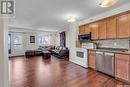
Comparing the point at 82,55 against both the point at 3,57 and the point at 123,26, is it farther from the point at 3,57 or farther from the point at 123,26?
the point at 3,57

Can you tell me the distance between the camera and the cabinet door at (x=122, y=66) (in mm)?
3168

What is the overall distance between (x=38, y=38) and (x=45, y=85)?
8.48 metres

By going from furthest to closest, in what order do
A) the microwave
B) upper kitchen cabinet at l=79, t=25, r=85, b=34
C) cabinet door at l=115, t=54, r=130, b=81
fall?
upper kitchen cabinet at l=79, t=25, r=85, b=34
the microwave
cabinet door at l=115, t=54, r=130, b=81

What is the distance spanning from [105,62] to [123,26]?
139 cm

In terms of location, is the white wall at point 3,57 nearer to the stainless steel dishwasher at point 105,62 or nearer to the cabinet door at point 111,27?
the stainless steel dishwasher at point 105,62

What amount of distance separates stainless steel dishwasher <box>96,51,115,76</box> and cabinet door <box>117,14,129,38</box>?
2.48 ft

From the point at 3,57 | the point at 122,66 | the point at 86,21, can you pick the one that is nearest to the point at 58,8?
the point at 86,21

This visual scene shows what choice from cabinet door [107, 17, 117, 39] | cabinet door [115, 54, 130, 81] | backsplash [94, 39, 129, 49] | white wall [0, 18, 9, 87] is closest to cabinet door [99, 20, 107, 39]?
cabinet door [107, 17, 117, 39]

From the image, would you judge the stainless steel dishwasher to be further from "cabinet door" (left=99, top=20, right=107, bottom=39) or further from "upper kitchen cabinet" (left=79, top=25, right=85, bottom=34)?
"upper kitchen cabinet" (left=79, top=25, right=85, bottom=34)

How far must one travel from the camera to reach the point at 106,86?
2.97m

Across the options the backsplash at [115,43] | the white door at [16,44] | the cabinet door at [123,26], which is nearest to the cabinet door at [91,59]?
the backsplash at [115,43]

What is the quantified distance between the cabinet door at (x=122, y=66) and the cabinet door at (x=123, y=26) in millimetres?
753

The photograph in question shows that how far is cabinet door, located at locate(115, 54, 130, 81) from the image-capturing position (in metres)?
3.17

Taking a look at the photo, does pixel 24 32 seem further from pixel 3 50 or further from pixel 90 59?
pixel 3 50
